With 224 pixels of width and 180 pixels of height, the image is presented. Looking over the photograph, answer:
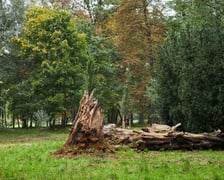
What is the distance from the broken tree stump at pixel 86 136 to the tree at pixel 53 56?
1243 centimetres

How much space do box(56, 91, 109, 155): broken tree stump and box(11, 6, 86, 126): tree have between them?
12429 millimetres

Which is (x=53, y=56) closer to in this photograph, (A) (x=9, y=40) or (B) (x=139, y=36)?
(A) (x=9, y=40)

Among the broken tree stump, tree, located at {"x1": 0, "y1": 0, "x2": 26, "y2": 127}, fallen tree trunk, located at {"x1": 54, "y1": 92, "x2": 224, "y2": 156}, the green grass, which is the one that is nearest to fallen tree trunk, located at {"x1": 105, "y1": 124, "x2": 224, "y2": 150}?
fallen tree trunk, located at {"x1": 54, "y1": 92, "x2": 224, "y2": 156}

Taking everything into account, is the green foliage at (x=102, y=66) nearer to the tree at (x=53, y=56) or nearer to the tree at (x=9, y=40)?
the tree at (x=53, y=56)

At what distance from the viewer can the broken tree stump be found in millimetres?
10281

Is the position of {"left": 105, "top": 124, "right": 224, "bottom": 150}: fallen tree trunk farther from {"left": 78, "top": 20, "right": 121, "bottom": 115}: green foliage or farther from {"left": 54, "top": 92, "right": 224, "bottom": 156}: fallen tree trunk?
{"left": 78, "top": 20, "right": 121, "bottom": 115}: green foliage

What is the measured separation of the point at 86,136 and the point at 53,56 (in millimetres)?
14047

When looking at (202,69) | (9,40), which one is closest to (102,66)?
(9,40)

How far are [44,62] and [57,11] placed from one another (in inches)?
158

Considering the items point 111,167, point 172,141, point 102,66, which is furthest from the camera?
point 102,66

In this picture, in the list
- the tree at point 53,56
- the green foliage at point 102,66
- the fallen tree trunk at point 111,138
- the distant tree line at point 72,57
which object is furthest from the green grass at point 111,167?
the green foliage at point 102,66

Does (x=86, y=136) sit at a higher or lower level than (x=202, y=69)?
lower

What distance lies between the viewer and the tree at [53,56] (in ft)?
76.3

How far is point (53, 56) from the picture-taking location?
23.6 metres
